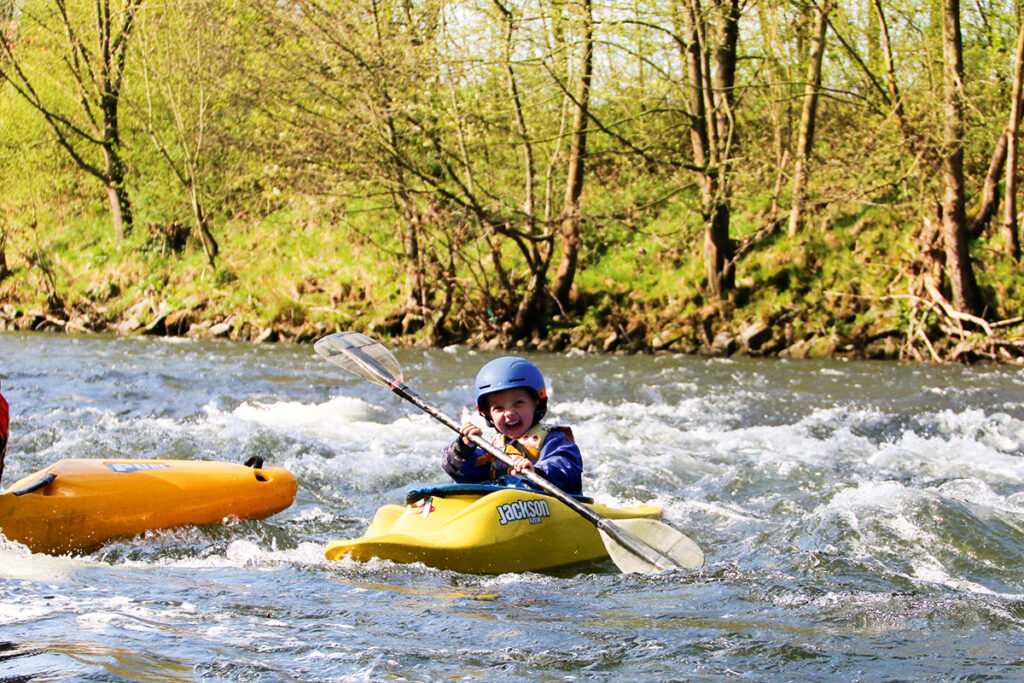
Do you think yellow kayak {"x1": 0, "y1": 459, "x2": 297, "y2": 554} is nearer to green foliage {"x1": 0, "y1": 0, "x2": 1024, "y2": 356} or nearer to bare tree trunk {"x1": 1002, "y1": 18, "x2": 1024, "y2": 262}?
green foliage {"x1": 0, "y1": 0, "x2": 1024, "y2": 356}

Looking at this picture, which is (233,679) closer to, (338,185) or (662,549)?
(662,549)

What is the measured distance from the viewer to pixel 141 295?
16453mm

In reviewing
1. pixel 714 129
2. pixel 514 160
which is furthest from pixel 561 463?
pixel 514 160

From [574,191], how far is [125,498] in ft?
30.3

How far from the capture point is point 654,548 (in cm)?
390

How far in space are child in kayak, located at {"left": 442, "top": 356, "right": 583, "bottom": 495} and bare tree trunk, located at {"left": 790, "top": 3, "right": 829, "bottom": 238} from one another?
25.6ft

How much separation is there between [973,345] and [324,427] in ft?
22.7

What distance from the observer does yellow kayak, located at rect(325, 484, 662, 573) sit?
12.5 ft

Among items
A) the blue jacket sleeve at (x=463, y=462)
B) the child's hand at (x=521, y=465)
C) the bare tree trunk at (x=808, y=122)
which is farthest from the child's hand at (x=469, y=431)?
the bare tree trunk at (x=808, y=122)

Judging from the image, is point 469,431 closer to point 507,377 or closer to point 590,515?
point 507,377

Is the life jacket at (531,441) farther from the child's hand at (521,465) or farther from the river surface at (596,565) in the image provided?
the river surface at (596,565)

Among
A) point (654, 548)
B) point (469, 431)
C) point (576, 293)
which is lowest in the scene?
point (654, 548)

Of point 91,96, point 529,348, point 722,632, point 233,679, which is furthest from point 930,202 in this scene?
point 91,96

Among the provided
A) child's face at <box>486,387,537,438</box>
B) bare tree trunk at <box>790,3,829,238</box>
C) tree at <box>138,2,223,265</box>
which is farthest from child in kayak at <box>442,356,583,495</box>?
tree at <box>138,2,223,265</box>
